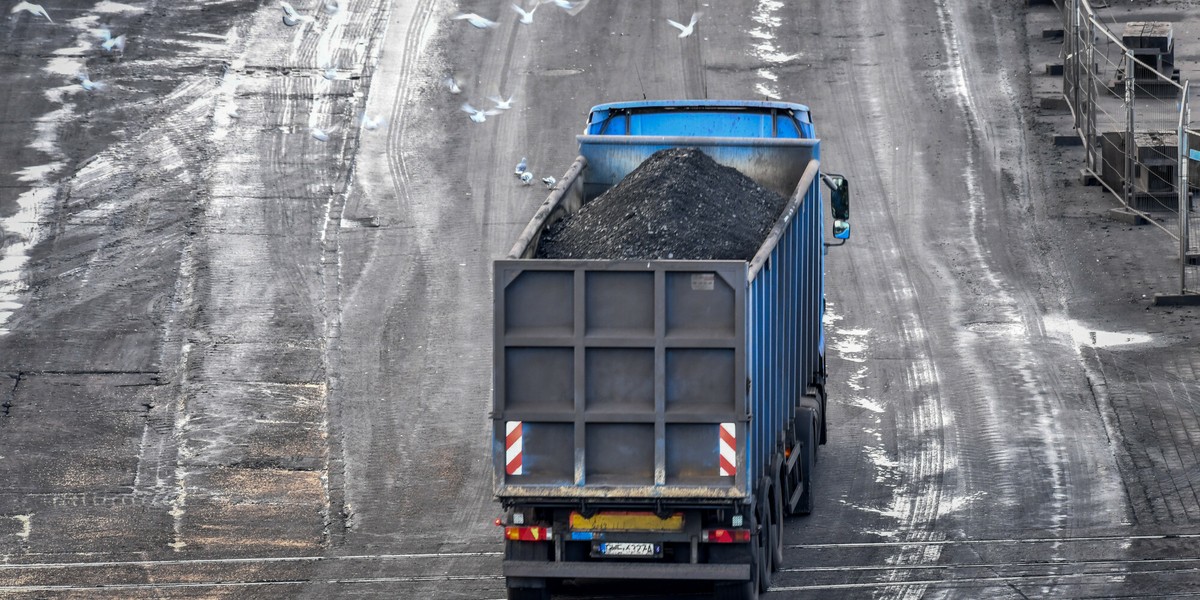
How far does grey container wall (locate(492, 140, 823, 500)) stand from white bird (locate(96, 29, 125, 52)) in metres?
18.2

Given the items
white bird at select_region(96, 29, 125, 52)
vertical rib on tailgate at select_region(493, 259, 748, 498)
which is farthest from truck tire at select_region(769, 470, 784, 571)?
white bird at select_region(96, 29, 125, 52)

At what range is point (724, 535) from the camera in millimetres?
12477

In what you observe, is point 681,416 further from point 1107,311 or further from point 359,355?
point 1107,311

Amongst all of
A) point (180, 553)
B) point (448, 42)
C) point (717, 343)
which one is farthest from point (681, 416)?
point (448, 42)

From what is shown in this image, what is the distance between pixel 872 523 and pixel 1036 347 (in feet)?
16.8

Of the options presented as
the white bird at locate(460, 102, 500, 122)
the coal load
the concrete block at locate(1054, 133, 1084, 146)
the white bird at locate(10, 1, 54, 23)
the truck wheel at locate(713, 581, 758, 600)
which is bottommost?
the concrete block at locate(1054, 133, 1084, 146)

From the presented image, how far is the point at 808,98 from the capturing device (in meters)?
26.5

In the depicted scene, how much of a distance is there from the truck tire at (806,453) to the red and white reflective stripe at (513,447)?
→ 146 inches

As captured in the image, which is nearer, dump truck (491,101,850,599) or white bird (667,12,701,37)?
dump truck (491,101,850,599)

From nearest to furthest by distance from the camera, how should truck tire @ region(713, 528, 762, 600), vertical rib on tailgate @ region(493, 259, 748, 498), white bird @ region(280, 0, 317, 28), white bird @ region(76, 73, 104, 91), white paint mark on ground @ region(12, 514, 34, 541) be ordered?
vertical rib on tailgate @ region(493, 259, 748, 498) < truck tire @ region(713, 528, 762, 600) < white paint mark on ground @ region(12, 514, 34, 541) < white bird @ region(76, 73, 104, 91) < white bird @ region(280, 0, 317, 28)

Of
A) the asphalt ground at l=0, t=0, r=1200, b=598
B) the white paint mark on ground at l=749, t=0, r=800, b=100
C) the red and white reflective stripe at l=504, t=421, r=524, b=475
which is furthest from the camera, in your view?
the white paint mark on ground at l=749, t=0, r=800, b=100

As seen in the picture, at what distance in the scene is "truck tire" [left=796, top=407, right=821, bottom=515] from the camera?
1533cm

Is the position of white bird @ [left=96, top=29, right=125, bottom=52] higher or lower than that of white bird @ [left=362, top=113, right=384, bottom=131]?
higher

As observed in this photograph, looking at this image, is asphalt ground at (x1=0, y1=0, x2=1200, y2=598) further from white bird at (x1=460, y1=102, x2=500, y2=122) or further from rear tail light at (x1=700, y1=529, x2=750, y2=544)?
rear tail light at (x1=700, y1=529, x2=750, y2=544)
